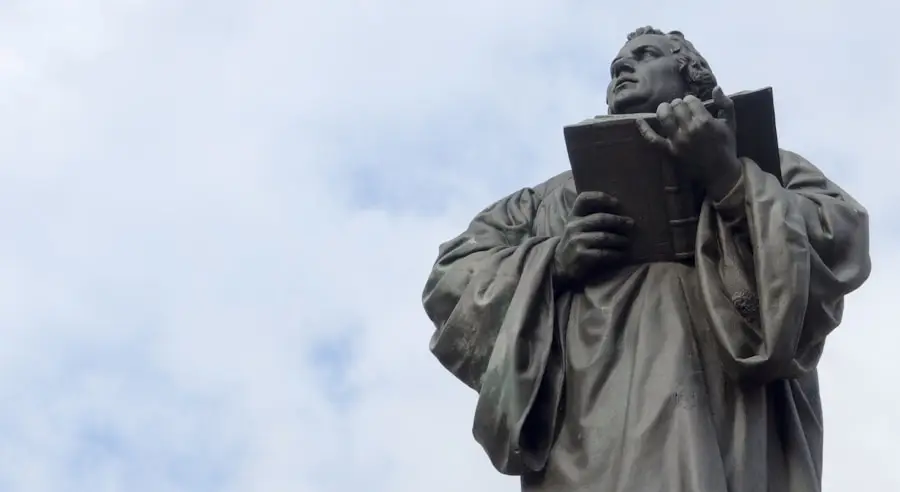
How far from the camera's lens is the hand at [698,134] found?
311 inches

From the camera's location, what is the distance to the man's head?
8914 mm

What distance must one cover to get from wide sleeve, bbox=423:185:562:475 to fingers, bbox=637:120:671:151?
2.61ft

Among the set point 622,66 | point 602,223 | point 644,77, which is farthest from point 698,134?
point 622,66

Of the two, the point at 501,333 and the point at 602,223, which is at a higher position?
the point at 602,223

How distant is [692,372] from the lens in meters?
7.92

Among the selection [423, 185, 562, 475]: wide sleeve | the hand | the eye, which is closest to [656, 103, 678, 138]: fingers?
the hand

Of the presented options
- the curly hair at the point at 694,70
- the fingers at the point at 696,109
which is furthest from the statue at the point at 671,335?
the curly hair at the point at 694,70

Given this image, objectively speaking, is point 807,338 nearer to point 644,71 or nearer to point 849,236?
point 849,236

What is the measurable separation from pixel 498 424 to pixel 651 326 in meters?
0.84

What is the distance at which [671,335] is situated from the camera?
318 inches

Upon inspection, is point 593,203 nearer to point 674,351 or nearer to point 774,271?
point 674,351

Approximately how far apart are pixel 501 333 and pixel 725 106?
1398mm

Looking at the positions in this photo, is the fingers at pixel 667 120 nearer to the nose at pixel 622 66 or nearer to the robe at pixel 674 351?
the robe at pixel 674 351

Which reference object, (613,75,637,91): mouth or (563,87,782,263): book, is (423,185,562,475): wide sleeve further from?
(613,75,637,91): mouth
